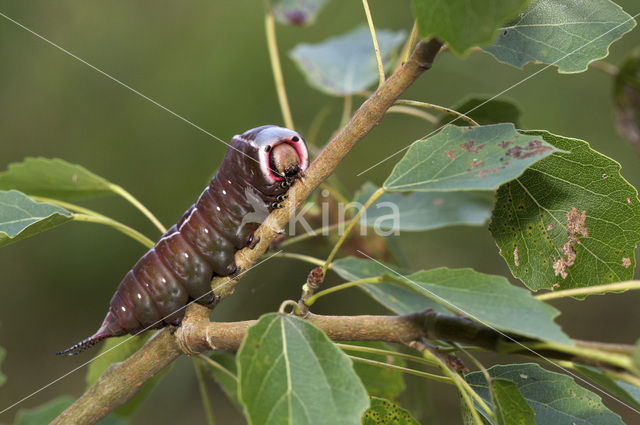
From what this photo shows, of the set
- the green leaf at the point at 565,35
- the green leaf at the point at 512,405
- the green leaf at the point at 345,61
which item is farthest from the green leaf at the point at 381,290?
the green leaf at the point at 345,61

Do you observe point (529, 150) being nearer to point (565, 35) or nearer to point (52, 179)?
point (565, 35)

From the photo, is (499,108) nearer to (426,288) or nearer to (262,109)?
(426,288)

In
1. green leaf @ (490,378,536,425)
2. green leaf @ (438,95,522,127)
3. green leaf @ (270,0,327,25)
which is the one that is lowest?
green leaf @ (490,378,536,425)

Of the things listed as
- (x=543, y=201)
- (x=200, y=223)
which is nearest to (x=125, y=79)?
(x=200, y=223)

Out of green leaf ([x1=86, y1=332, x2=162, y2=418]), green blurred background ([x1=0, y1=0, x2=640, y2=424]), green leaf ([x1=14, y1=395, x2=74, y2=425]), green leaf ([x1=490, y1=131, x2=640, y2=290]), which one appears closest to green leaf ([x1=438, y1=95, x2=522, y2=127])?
green leaf ([x1=490, y1=131, x2=640, y2=290])

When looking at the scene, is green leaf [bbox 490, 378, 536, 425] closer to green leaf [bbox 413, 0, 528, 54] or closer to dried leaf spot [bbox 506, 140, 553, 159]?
dried leaf spot [bbox 506, 140, 553, 159]

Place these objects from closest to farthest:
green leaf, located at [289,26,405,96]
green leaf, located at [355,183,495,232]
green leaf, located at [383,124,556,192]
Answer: green leaf, located at [383,124,556,192]
green leaf, located at [355,183,495,232]
green leaf, located at [289,26,405,96]
